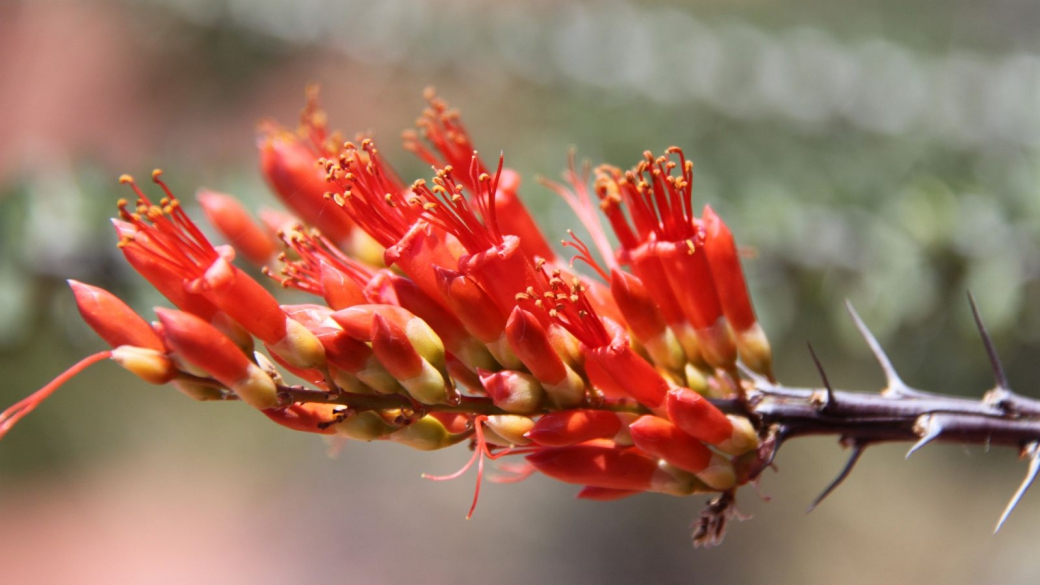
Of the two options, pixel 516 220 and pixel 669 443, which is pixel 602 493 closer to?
pixel 669 443

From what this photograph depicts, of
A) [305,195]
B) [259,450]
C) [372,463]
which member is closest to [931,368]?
[305,195]

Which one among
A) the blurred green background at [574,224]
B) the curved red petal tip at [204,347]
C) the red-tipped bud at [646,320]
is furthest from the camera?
the blurred green background at [574,224]

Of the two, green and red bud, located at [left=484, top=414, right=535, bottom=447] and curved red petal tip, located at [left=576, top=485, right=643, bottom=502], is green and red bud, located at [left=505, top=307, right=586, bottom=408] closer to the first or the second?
green and red bud, located at [left=484, top=414, right=535, bottom=447]

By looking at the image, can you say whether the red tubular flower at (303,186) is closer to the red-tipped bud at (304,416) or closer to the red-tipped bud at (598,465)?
the red-tipped bud at (304,416)

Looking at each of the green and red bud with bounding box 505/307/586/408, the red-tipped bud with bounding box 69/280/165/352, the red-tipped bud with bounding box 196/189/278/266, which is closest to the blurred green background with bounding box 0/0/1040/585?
the red-tipped bud with bounding box 196/189/278/266

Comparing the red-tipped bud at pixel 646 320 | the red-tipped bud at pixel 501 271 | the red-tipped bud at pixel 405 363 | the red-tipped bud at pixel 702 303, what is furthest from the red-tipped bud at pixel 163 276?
the red-tipped bud at pixel 702 303

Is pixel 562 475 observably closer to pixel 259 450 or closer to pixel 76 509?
pixel 259 450

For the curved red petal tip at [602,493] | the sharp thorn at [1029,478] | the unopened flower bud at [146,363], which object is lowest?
the curved red petal tip at [602,493]
